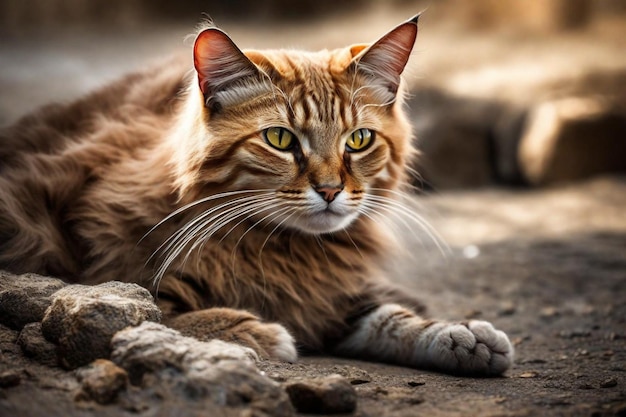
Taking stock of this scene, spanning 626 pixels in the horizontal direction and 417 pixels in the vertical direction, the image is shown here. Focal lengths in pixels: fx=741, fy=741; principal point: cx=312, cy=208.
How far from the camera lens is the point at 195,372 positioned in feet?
6.20

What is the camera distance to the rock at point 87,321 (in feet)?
6.73

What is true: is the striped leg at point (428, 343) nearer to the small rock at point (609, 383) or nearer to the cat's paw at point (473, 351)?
the cat's paw at point (473, 351)

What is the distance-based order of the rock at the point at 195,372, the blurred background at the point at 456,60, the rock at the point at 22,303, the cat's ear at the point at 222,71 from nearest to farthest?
the rock at the point at 195,372 < the rock at the point at 22,303 < the cat's ear at the point at 222,71 < the blurred background at the point at 456,60

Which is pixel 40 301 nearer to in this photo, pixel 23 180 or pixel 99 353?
pixel 99 353

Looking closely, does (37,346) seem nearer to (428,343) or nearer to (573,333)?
(428,343)

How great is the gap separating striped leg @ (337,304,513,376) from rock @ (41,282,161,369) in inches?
40.6

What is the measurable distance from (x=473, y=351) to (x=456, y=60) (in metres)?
5.56

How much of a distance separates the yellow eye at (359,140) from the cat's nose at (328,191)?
0.25 metres

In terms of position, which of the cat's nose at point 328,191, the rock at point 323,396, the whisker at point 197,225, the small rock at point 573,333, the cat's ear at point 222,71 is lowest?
the small rock at point 573,333

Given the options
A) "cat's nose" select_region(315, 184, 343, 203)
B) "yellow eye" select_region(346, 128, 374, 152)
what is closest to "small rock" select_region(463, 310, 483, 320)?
"yellow eye" select_region(346, 128, 374, 152)

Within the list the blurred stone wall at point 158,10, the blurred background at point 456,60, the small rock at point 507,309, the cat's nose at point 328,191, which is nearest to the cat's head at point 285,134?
the cat's nose at point 328,191

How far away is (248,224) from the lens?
2.88 meters

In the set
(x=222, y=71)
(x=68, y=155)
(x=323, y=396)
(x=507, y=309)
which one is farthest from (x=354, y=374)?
(x=507, y=309)

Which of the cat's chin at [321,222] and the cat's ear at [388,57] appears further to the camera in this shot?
the cat's ear at [388,57]
